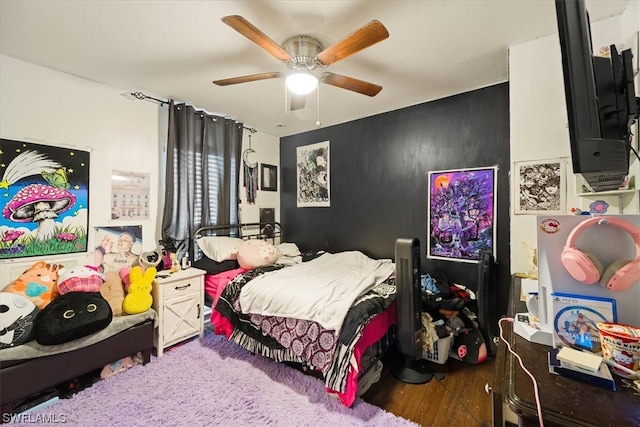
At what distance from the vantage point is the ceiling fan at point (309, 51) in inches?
55.0

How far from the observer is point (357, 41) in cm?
149

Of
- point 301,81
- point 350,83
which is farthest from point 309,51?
point 350,83

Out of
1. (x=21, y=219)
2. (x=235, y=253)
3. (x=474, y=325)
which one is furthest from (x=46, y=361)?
(x=474, y=325)

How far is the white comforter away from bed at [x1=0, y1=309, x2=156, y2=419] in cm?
86

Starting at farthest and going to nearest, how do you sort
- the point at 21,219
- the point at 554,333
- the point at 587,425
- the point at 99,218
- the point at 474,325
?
the point at 99,218 → the point at 474,325 → the point at 21,219 → the point at 554,333 → the point at 587,425

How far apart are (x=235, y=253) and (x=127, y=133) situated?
1618 mm

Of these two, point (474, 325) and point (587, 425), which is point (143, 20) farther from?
point (474, 325)

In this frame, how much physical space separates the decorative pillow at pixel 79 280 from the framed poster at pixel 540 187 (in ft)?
10.8

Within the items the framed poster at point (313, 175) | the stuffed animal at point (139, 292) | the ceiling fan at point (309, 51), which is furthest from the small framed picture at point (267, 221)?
the ceiling fan at point (309, 51)

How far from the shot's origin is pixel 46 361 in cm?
173

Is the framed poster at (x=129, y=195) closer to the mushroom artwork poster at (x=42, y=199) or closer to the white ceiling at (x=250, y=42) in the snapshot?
the mushroom artwork poster at (x=42, y=199)

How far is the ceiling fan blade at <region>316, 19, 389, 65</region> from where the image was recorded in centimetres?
137

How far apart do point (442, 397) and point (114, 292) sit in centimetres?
269

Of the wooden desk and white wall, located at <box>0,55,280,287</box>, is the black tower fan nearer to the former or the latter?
the wooden desk
